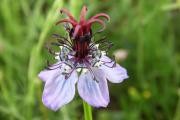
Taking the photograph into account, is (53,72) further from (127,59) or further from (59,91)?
(127,59)

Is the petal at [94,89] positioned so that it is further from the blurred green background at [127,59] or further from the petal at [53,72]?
the blurred green background at [127,59]

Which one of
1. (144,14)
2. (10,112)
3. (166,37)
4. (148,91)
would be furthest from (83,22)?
(166,37)

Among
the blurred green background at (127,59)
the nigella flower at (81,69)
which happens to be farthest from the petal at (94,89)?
the blurred green background at (127,59)

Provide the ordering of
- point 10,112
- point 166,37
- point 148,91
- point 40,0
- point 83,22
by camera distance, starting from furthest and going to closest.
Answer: point 166,37
point 40,0
point 148,91
point 10,112
point 83,22

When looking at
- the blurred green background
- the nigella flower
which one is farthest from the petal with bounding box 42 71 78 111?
the blurred green background

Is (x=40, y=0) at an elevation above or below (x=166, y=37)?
above

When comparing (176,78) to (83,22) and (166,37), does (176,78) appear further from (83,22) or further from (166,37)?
(83,22)

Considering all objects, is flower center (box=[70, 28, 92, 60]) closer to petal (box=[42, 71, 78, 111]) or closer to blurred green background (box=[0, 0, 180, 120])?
petal (box=[42, 71, 78, 111])
